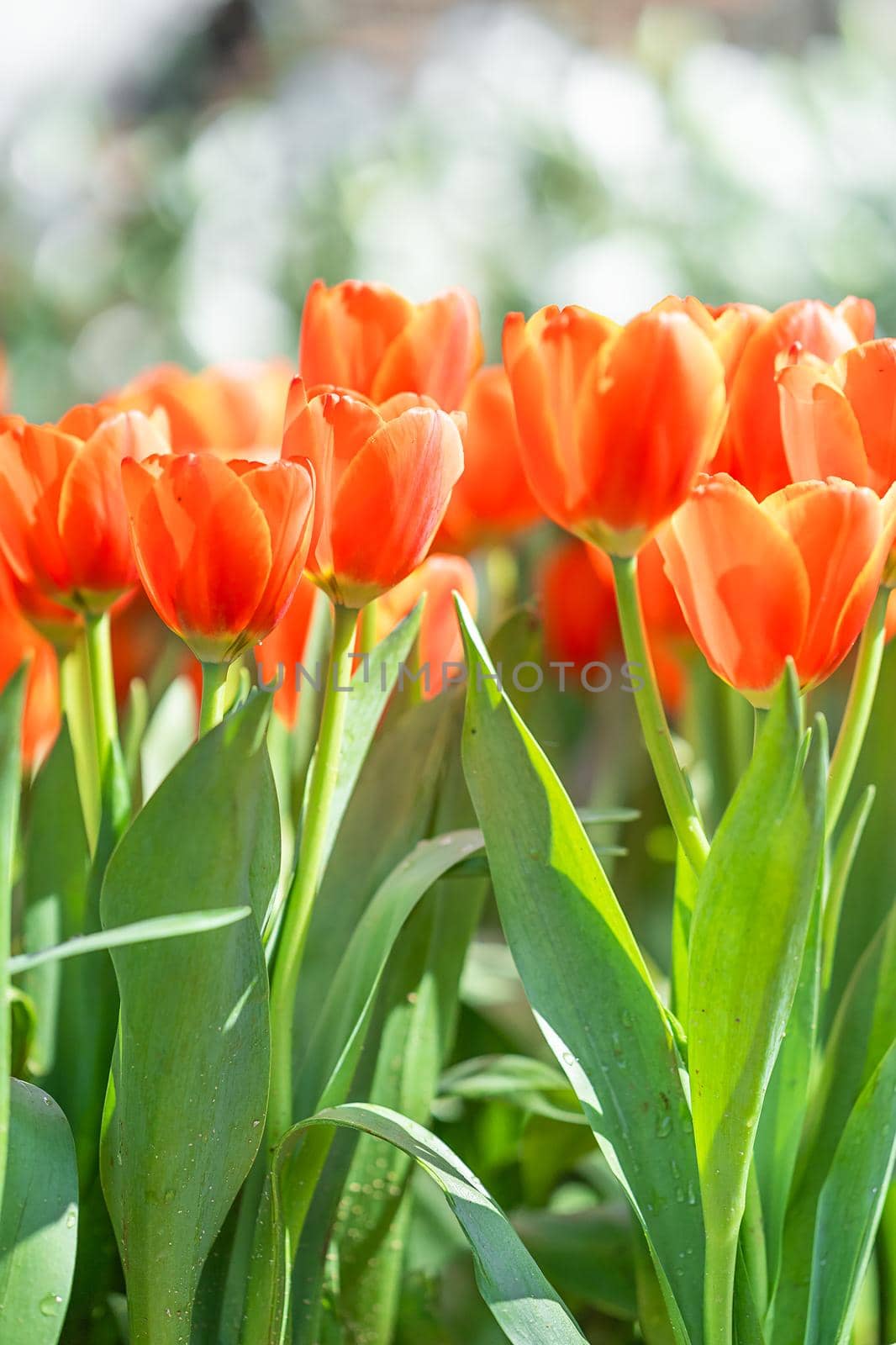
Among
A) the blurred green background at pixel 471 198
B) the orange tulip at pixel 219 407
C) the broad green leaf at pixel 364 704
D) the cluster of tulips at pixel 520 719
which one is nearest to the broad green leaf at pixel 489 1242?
the cluster of tulips at pixel 520 719

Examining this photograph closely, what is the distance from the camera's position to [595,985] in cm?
37

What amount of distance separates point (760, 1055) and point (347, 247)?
5.12 feet

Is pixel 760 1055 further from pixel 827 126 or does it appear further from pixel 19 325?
pixel 19 325

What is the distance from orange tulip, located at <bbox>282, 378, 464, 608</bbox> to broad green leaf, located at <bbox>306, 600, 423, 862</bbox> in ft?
0.24

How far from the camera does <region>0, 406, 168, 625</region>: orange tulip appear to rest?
0.40m

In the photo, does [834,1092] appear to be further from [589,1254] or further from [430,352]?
[430,352]

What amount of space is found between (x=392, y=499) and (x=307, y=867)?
0.35 feet

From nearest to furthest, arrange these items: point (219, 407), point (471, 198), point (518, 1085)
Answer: point (518, 1085) < point (219, 407) < point (471, 198)

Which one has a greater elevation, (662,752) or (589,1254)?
(662,752)

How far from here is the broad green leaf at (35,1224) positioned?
35 centimetres

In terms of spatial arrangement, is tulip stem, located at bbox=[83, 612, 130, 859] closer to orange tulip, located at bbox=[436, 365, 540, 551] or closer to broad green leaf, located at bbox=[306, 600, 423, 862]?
broad green leaf, located at bbox=[306, 600, 423, 862]

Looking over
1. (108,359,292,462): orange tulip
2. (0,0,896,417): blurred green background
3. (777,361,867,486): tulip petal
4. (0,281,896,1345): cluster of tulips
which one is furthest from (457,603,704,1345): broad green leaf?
(0,0,896,417): blurred green background

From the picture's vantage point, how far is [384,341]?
0.43m

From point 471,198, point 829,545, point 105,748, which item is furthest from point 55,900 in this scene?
point 471,198
